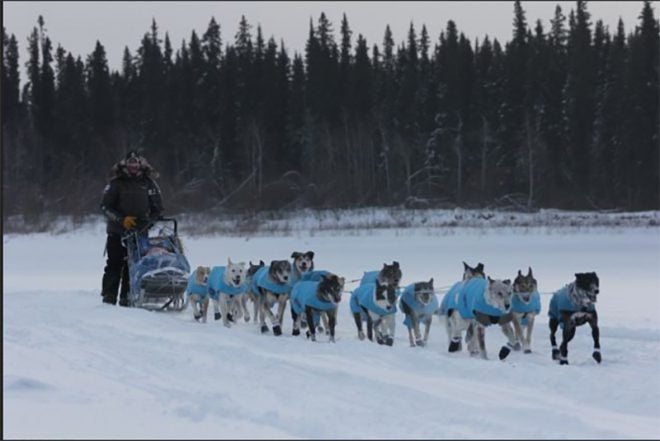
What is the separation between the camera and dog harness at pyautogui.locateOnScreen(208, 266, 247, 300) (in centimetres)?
935

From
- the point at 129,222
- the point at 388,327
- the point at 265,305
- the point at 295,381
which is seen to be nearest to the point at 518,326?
the point at 388,327

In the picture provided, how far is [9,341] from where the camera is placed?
22.2 ft

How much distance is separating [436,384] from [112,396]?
2123mm

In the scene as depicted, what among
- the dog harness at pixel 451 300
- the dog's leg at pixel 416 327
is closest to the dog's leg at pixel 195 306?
the dog's leg at pixel 416 327

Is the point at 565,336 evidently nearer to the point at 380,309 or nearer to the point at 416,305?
the point at 416,305

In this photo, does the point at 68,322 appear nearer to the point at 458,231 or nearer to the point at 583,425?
the point at 583,425

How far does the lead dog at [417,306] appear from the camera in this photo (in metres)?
8.42

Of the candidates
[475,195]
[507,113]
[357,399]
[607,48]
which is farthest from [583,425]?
[607,48]

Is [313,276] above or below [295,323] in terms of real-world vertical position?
above

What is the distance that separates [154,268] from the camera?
9.48 meters

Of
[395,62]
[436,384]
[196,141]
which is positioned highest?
[395,62]

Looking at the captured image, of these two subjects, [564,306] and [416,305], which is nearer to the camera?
[564,306]

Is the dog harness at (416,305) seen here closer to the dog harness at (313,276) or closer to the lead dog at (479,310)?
the lead dog at (479,310)

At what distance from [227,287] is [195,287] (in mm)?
611
